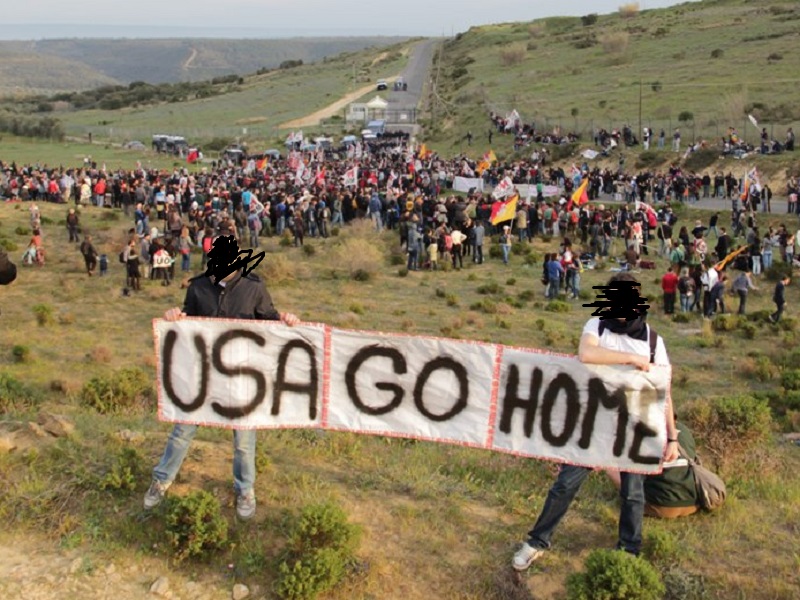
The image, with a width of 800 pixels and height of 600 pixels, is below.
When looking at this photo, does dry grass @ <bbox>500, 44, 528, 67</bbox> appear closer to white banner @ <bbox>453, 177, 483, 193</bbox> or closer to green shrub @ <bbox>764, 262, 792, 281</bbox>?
white banner @ <bbox>453, 177, 483, 193</bbox>

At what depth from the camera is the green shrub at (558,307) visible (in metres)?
21.9

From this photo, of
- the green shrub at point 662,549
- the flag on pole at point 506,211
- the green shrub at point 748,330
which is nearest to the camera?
the green shrub at point 662,549

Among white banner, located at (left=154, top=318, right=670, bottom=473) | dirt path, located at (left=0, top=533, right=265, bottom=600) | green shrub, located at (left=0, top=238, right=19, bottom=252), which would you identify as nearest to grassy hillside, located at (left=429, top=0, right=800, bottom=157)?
green shrub, located at (left=0, top=238, right=19, bottom=252)

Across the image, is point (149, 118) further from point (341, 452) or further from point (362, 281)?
point (341, 452)

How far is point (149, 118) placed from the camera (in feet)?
285

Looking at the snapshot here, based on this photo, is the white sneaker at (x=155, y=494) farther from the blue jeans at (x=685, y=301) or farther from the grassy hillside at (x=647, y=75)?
the grassy hillside at (x=647, y=75)

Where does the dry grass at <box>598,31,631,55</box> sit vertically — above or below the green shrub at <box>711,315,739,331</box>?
above

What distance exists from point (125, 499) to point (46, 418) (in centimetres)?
191

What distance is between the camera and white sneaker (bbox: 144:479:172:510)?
6.11m

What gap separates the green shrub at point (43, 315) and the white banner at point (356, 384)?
14698 millimetres

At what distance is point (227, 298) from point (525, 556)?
2713 mm

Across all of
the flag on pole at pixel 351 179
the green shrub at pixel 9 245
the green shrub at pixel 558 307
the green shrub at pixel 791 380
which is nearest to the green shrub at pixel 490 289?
the green shrub at pixel 558 307

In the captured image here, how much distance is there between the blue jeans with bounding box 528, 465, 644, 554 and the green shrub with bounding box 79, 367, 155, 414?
6.91 metres

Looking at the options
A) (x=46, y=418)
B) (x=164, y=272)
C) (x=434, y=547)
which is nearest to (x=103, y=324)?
Answer: (x=164, y=272)
